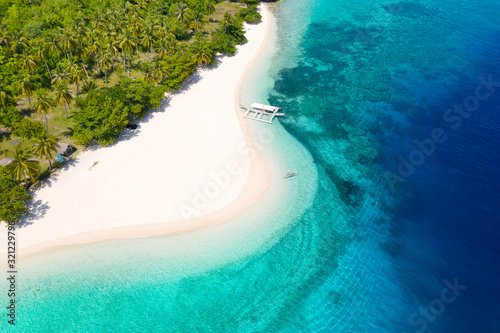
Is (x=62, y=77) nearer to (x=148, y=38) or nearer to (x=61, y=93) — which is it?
(x=61, y=93)

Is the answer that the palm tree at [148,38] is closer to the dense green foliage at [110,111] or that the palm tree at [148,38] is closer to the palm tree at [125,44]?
the palm tree at [125,44]

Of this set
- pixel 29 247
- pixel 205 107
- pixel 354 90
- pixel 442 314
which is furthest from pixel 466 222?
pixel 29 247

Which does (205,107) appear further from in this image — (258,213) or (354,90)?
(354,90)

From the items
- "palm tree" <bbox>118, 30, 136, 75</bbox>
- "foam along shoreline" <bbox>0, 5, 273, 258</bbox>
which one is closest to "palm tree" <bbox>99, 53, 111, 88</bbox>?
"palm tree" <bbox>118, 30, 136, 75</bbox>

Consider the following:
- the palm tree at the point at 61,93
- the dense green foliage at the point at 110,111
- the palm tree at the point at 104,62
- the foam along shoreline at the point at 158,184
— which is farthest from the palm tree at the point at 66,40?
the foam along shoreline at the point at 158,184

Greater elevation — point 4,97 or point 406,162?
point 4,97

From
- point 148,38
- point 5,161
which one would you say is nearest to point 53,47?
point 148,38
